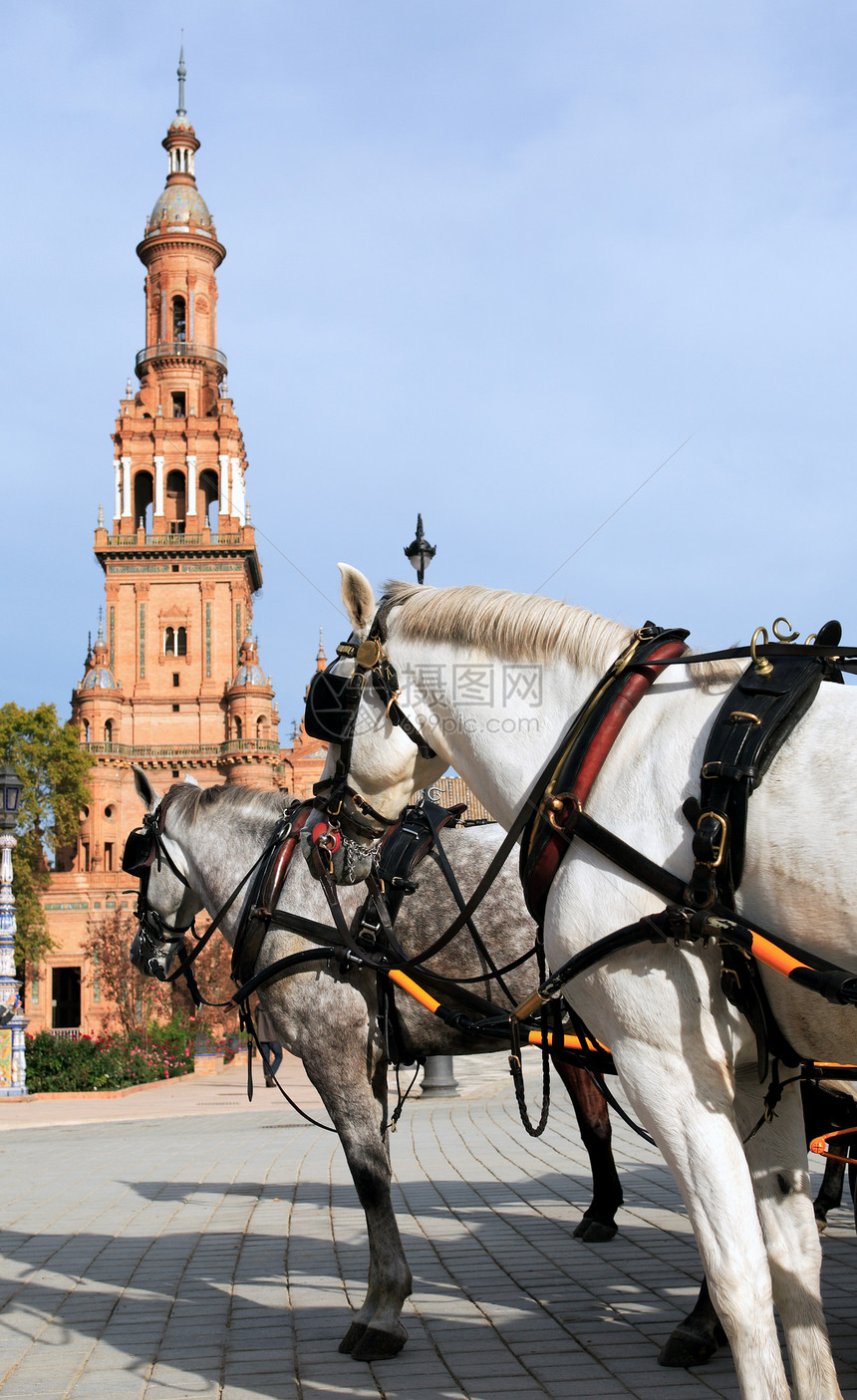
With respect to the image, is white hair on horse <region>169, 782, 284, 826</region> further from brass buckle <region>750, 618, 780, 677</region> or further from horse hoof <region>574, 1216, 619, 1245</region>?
brass buckle <region>750, 618, 780, 677</region>

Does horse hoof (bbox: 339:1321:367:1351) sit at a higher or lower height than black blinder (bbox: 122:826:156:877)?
lower

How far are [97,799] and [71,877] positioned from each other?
5.35 m

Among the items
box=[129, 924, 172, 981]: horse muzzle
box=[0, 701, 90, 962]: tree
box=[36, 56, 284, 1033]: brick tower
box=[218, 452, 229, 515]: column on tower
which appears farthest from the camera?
box=[218, 452, 229, 515]: column on tower

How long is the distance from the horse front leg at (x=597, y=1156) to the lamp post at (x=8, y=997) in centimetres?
1508

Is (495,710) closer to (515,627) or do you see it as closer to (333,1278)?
(515,627)

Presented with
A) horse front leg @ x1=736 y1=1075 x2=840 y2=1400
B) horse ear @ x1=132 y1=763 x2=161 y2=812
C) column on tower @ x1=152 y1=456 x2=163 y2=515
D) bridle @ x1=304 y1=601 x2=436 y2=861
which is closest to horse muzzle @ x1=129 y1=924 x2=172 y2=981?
horse ear @ x1=132 y1=763 x2=161 y2=812

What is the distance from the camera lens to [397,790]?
11.7ft

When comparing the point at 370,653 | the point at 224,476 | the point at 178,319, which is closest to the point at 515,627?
the point at 370,653

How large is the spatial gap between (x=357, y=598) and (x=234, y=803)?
276 cm

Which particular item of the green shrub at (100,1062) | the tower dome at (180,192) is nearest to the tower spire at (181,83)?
the tower dome at (180,192)

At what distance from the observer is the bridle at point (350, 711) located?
11.2ft

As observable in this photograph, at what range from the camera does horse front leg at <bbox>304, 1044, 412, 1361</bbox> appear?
14.8 feet

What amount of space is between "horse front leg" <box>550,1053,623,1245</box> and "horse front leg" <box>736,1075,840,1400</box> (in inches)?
131

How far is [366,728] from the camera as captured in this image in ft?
11.5
